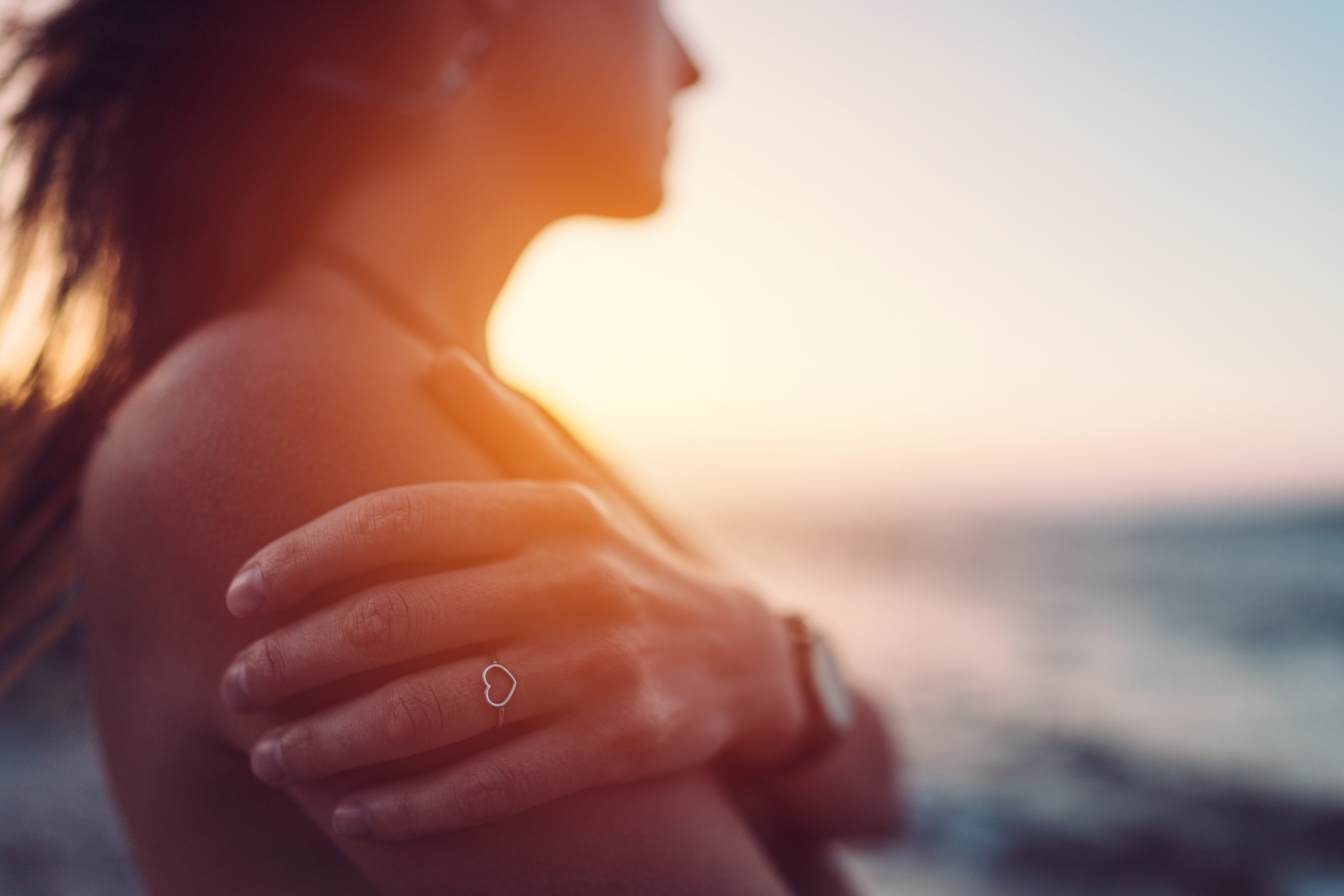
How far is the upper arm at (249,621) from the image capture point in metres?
0.81

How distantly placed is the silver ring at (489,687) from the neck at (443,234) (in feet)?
2.60

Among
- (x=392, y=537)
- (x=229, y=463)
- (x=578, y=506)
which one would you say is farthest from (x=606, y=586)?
(x=229, y=463)

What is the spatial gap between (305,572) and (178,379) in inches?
15.5

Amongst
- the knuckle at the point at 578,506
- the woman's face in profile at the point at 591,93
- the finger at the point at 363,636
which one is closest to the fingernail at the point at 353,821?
the finger at the point at 363,636

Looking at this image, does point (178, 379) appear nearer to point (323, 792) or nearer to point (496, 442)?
point (496, 442)

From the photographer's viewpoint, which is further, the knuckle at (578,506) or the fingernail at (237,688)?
the knuckle at (578,506)

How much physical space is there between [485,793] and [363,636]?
20 cm

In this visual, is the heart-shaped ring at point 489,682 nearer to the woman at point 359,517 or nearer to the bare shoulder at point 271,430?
the woman at point 359,517

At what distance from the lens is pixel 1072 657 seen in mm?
11680

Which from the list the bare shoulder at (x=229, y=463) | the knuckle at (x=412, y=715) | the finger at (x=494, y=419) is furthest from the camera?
the finger at (x=494, y=419)

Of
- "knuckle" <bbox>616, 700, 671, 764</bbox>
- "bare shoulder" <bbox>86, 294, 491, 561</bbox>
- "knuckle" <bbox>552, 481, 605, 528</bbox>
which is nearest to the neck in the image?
"bare shoulder" <bbox>86, 294, 491, 561</bbox>

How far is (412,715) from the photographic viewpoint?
2.35 feet

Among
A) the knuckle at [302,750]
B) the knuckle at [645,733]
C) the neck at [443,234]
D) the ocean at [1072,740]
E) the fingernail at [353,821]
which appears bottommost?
the ocean at [1072,740]

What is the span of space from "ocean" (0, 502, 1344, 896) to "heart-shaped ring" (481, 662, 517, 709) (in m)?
1.57
